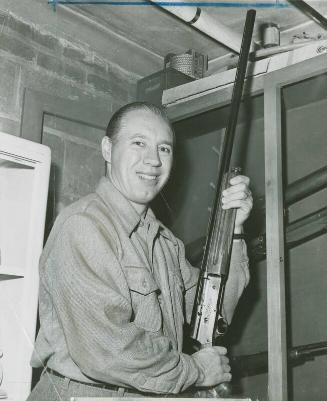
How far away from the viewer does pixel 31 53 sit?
5.68 feet

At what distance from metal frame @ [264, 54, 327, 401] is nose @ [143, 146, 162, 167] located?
1.05 ft

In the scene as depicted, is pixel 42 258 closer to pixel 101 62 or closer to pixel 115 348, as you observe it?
pixel 115 348

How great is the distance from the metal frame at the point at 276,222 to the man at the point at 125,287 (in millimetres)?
80

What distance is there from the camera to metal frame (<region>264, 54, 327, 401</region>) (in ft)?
4.11

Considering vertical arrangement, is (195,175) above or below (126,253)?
above

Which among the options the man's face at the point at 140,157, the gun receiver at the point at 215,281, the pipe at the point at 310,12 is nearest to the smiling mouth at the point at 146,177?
the man's face at the point at 140,157

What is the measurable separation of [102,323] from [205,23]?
3.77ft

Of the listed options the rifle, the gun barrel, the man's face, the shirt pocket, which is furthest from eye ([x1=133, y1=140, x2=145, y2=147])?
the gun barrel

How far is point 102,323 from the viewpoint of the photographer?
3.13 feet

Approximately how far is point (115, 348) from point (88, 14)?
1.25 meters

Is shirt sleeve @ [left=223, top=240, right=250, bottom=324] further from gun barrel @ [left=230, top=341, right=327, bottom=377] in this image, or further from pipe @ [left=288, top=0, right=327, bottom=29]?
pipe @ [left=288, top=0, right=327, bottom=29]

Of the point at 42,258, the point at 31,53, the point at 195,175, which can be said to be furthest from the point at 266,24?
the point at 42,258

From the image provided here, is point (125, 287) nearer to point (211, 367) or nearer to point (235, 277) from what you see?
point (211, 367)

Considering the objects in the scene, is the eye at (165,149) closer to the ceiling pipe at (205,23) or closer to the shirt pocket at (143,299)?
the shirt pocket at (143,299)
